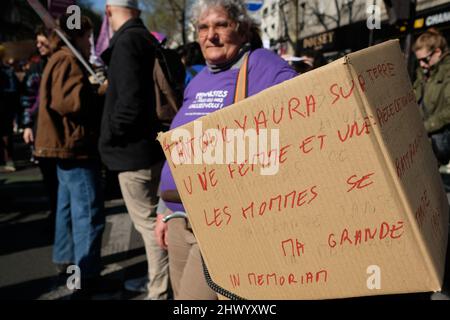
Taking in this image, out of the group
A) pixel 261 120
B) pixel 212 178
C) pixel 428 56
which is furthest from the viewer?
pixel 428 56

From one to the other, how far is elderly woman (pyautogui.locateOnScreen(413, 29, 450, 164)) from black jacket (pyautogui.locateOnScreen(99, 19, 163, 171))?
90.5 inches

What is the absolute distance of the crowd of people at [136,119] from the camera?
63.2 inches

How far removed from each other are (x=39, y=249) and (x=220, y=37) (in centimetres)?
278

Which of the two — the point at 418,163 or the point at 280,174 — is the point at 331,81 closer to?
the point at 280,174

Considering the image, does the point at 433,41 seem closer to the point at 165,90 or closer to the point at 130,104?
the point at 165,90

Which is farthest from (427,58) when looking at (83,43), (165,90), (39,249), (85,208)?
(39,249)

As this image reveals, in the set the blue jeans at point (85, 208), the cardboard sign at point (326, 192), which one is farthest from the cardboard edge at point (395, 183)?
the blue jeans at point (85, 208)

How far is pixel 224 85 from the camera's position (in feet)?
5.12

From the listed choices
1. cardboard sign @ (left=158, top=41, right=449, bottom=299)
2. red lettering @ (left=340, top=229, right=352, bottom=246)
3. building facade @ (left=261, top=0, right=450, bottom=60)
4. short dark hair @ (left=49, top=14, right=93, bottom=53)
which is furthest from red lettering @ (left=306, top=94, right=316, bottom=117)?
building facade @ (left=261, top=0, right=450, bottom=60)

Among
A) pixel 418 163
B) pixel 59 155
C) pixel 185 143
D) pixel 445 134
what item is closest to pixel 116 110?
pixel 59 155

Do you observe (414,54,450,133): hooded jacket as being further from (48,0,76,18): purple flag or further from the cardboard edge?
(48,0,76,18): purple flag

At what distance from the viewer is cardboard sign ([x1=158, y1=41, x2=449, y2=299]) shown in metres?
0.88

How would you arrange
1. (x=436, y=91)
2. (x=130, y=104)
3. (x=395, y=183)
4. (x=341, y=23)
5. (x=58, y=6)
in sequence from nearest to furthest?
(x=395, y=183) → (x=130, y=104) → (x=58, y=6) → (x=436, y=91) → (x=341, y=23)

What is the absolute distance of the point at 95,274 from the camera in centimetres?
267
